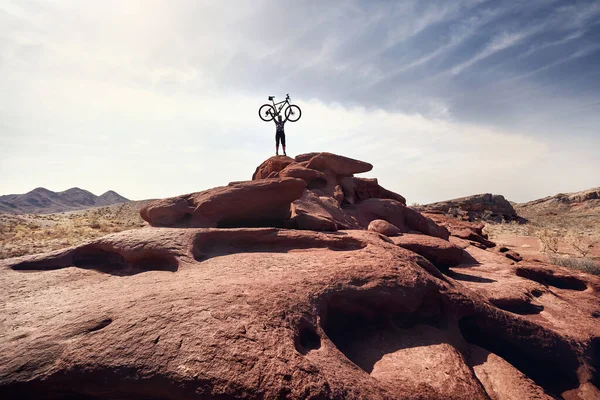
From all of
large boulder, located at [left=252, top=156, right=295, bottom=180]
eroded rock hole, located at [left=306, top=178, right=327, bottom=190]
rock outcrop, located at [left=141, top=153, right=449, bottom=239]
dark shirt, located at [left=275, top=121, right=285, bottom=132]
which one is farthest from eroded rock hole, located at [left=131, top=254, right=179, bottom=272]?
dark shirt, located at [left=275, top=121, right=285, bottom=132]

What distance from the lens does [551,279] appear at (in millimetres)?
8828

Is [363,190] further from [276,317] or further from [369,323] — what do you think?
[276,317]

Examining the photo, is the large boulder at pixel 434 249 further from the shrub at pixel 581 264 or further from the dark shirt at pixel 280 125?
the dark shirt at pixel 280 125

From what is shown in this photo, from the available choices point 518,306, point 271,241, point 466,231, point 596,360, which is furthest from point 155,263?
point 466,231

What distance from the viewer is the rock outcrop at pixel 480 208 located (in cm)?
2702

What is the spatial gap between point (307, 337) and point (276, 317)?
0.50m

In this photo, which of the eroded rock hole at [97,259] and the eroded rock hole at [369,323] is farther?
the eroded rock hole at [97,259]

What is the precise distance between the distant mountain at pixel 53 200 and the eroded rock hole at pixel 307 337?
274ft

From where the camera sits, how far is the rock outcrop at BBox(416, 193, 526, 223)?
27.0 m

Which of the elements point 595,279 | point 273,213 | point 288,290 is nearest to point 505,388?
point 288,290

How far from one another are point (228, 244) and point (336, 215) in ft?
12.8

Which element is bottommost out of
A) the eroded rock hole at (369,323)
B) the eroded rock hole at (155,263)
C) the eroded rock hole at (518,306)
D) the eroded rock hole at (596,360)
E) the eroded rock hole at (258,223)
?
the eroded rock hole at (596,360)

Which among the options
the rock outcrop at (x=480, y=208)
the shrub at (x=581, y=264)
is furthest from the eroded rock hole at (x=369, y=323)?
the rock outcrop at (x=480, y=208)

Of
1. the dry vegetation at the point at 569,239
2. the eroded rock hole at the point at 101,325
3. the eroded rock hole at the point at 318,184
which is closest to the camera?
the eroded rock hole at the point at 101,325
